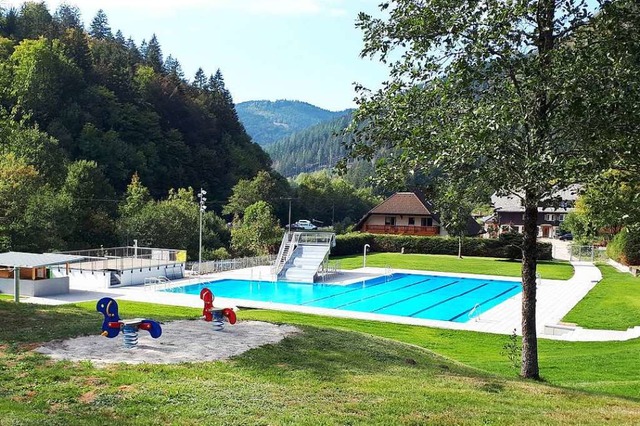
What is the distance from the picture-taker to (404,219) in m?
60.4

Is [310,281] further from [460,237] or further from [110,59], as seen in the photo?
[110,59]

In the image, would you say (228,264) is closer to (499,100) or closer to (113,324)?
(113,324)

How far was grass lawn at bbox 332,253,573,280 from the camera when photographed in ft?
126

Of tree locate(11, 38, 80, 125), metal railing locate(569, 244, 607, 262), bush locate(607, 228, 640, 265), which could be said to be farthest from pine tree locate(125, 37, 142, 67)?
bush locate(607, 228, 640, 265)

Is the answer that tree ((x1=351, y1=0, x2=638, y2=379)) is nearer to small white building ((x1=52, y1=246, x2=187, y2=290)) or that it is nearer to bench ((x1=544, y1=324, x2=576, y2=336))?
bench ((x1=544, y1=324, x2=576, y2=336))

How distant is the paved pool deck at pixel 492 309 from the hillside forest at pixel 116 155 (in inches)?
322

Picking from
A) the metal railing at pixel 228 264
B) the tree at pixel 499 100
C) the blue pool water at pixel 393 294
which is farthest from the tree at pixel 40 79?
the tree at pixel 499 100

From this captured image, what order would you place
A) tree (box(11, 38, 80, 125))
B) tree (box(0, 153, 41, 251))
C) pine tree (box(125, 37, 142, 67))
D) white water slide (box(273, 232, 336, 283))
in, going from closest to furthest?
tree (box(0, 153, 41, 251)) → white water slide (box(273, 232, 336, 283)) → tree (box(11, 38, 80, 125)) → pine tree (box(125, 37, 142, 67))

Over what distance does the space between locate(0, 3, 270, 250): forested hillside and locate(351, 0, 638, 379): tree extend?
2406 cm

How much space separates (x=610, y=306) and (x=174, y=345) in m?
20.8

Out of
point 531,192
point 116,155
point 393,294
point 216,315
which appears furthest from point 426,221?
point 531,192

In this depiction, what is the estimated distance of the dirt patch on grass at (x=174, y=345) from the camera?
905 centimetres

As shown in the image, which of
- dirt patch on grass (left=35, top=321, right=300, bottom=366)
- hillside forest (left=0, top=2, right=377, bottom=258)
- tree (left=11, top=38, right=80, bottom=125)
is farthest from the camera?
tree (left=11, top=38, right=80, bottom=125)

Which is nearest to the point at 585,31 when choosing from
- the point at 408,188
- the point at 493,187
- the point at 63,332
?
the point at 493,187
